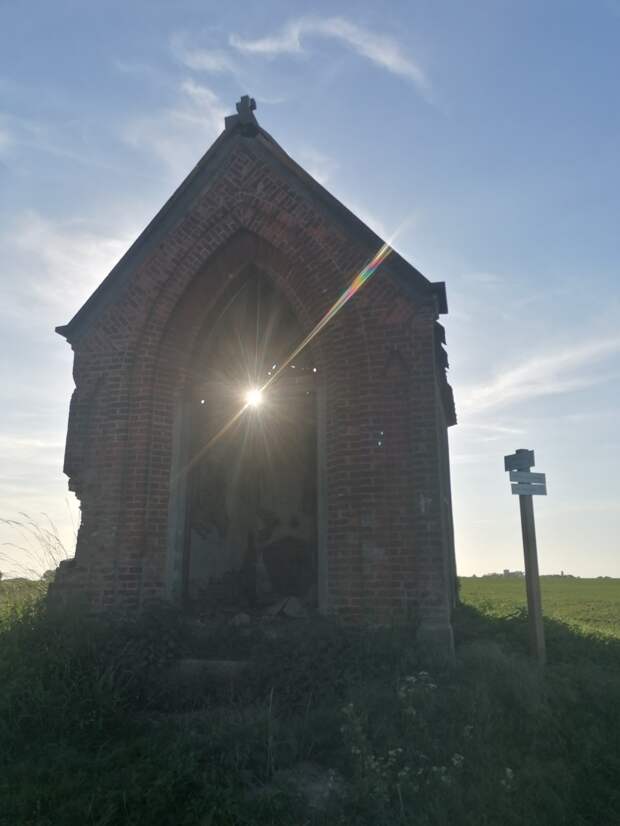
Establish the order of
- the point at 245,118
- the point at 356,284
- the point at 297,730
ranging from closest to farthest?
1. the point at 297,730
2. the point at 356,284
3. the point at 245,118

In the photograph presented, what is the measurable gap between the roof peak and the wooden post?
6.18m

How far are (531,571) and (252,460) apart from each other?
4.52 metres

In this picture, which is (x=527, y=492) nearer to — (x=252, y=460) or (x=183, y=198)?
(x=252, y=460)

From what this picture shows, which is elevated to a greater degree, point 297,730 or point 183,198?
point 183,198

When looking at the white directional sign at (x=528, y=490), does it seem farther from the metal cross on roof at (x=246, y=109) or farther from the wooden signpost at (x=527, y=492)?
the metal cross on roof at (x=246, y=109)

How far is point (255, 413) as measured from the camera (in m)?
9.88

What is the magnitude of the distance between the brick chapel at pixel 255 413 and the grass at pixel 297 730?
87cm

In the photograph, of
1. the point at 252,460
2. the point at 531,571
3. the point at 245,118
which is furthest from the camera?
the point at 252,460

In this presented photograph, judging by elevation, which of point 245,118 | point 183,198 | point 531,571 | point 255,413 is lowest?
point 531,571

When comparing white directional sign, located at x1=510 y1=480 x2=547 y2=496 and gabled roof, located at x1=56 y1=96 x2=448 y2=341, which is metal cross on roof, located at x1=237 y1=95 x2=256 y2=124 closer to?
gabled roof, located at x1=56 y1=96 x2=448 y2=341

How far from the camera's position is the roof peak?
29.0 feet

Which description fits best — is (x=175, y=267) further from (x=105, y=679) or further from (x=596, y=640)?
(x=596, y=640)

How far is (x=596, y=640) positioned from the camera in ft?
27.0

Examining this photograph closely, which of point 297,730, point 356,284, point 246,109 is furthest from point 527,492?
point 246,109
